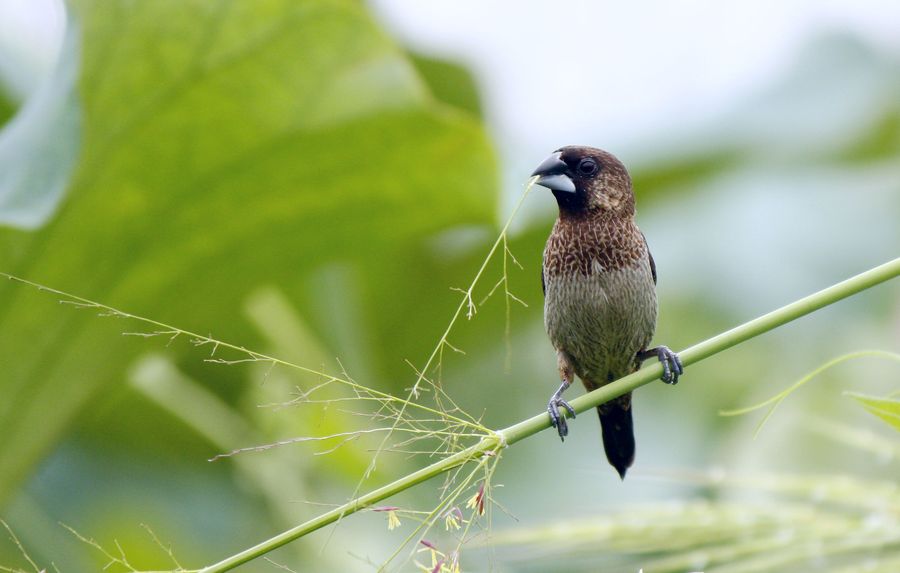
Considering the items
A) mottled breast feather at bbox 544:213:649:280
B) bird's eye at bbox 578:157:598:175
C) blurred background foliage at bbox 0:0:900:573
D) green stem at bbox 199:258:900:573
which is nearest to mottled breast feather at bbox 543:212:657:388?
mottled breast feather at bbox 544:213:649:280

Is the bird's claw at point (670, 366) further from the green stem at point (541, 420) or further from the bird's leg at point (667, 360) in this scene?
the green stem at point (541, 420)

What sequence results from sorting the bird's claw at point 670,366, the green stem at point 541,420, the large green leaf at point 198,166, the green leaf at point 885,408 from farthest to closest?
the large green leaf at point 198,166 < the bird's claw at point 670,366 < the green leaf at point 885,408 < the green stem at point 541,420

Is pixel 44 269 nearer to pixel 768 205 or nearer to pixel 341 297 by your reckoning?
pixel 341 297

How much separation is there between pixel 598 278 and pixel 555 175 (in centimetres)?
29

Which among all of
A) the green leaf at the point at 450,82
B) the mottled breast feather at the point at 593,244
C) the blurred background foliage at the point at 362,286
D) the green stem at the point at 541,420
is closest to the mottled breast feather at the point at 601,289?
the mottled breast feather at the point at 593,244

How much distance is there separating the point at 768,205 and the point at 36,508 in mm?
3091

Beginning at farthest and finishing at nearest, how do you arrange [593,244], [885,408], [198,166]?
1. [198,166]
2. [593,244]
3. [885,408]

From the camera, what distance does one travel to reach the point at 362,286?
359cm

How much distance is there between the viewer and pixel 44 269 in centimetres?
229

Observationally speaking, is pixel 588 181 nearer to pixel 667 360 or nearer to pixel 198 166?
pixel 667 360

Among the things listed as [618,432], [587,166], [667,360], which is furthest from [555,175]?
[618,432]

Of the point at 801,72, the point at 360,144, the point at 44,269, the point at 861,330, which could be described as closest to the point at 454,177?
the point at 360,144

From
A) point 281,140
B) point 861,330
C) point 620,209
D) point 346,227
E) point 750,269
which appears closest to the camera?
point 620,209

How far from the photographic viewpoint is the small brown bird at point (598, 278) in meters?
2.18
